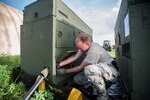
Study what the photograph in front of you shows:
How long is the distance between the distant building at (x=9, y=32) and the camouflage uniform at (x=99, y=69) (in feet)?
29.7

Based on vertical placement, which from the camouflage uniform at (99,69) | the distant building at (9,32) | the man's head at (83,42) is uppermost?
the distant building at (9,32)

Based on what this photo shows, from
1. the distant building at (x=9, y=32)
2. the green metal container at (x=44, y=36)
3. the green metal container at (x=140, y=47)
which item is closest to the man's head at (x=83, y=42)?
the green metal container at (x=44, y=36)

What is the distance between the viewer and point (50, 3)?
9.32 ft

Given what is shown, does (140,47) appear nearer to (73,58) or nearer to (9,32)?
(73,58)

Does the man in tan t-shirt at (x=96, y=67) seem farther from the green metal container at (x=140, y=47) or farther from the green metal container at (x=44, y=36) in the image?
the green metal container at (x=140, y=47)

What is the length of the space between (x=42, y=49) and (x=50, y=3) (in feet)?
2.56

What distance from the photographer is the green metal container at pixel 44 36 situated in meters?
2.80

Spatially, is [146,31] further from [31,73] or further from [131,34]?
[31,73]

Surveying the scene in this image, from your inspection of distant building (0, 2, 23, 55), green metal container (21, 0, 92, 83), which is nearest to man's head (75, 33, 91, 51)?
green metal container (21, 0, 92, 83)

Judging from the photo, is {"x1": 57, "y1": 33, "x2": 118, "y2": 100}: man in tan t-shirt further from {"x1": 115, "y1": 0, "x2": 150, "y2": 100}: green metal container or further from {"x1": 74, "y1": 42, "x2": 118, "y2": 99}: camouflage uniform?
{"x1": 115, "y1": 0, "x2": 150, "y2": 100}: green metal container

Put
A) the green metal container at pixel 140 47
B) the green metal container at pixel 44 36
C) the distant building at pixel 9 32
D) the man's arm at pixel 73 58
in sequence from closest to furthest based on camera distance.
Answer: the green metal container at pixel 140 47 < the green metal container at pixel 44 36 < the man's arm at pixel 73 58 < the distant building at pixel 9 32

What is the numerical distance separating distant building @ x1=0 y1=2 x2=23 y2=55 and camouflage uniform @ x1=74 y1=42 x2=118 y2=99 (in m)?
9.06

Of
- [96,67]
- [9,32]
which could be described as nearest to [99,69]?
[96,67]

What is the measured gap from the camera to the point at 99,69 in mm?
2658
